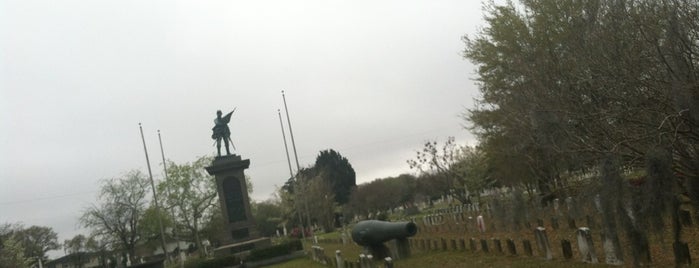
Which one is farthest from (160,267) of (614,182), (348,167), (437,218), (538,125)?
(348,167)

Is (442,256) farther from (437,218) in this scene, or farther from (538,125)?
(437,218)

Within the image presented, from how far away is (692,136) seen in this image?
30.0 ft

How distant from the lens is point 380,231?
55.4ft

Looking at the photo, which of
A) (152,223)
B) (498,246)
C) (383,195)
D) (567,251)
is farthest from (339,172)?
(567,251)

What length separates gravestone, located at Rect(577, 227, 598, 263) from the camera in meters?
10.2

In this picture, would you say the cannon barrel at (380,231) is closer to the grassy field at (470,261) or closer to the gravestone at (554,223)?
the grassy field at (470,261)

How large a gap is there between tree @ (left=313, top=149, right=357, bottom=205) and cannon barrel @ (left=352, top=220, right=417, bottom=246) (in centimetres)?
5803

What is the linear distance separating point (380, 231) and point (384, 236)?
0.60 feet

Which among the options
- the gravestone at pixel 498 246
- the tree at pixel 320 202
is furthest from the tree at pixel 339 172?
the gravestone at pixel 498 246

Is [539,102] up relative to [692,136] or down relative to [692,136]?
up

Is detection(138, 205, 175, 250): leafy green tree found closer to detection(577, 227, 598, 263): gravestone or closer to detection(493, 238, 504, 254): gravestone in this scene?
detection(493, 238, 504, 254): gravestone

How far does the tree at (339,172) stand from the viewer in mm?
76438

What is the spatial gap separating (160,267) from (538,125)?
2490cm

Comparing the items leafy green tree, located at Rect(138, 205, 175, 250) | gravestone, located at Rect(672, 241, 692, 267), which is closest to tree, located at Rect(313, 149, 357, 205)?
leafy green tree, located at Rect(138, 205, 175, 250)
